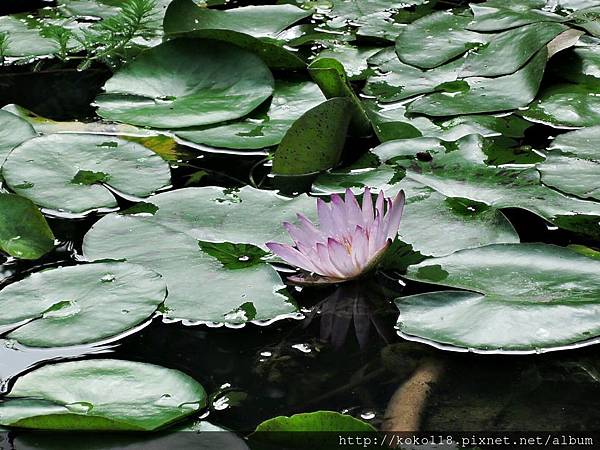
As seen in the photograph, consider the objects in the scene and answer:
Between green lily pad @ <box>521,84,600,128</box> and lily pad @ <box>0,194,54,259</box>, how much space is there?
1094mm

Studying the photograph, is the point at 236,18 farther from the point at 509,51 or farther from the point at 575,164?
the point at 575,164

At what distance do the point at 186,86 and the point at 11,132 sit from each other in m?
0.44

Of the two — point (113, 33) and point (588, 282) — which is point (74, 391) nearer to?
point (588, 282)

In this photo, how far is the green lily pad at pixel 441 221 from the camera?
5.27ft

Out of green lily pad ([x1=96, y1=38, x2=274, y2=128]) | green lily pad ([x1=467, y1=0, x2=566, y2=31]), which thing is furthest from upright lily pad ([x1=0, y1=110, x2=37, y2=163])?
green lily pad ([x1=467, y1=0, x2=566, y2=31])

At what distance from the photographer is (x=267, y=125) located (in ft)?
7.03

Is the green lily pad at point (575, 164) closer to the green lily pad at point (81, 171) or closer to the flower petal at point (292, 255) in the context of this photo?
the flower petal at point (292, 255)

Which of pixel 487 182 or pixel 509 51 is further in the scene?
pixel 509 51

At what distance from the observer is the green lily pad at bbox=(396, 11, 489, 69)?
2.45m

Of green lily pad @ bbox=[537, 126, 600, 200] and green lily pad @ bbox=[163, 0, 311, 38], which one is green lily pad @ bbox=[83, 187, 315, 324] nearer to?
green lily pad @ bbox=[537, 126, 600, 200]

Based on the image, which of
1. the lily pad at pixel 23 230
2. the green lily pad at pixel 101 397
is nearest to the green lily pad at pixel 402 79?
the lily pad at pixel 23 230

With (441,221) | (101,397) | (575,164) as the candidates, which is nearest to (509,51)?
(575,164)

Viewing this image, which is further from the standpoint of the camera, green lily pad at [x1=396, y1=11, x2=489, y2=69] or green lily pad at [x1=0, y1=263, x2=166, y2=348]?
green lily pad at [x1=396, y1=11, x2=489, y2=69]

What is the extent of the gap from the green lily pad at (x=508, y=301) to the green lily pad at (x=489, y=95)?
0.68 meters
